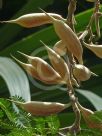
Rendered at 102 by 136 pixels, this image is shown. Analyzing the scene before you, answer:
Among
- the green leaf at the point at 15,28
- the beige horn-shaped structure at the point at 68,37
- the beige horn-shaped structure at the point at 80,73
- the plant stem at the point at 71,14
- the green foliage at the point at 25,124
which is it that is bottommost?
the green leaf at the point at 15,28

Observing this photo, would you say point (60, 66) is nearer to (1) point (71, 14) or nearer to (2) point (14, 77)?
(1) point (71, 14)

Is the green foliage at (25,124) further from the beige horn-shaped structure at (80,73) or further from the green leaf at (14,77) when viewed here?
the green leaf at (14,77)

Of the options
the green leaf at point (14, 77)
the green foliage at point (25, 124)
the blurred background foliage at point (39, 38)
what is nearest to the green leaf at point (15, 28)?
the blurred background foliage at point (39, 38)

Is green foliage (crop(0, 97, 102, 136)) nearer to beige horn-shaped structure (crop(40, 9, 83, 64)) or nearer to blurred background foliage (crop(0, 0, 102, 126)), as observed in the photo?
beige horn-shaped structure (crop(40, 9, 83, 64))

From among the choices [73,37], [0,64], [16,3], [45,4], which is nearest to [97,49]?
[73,37]

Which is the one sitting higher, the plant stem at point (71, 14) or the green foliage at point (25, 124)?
the plant stem at point (71, 14)
